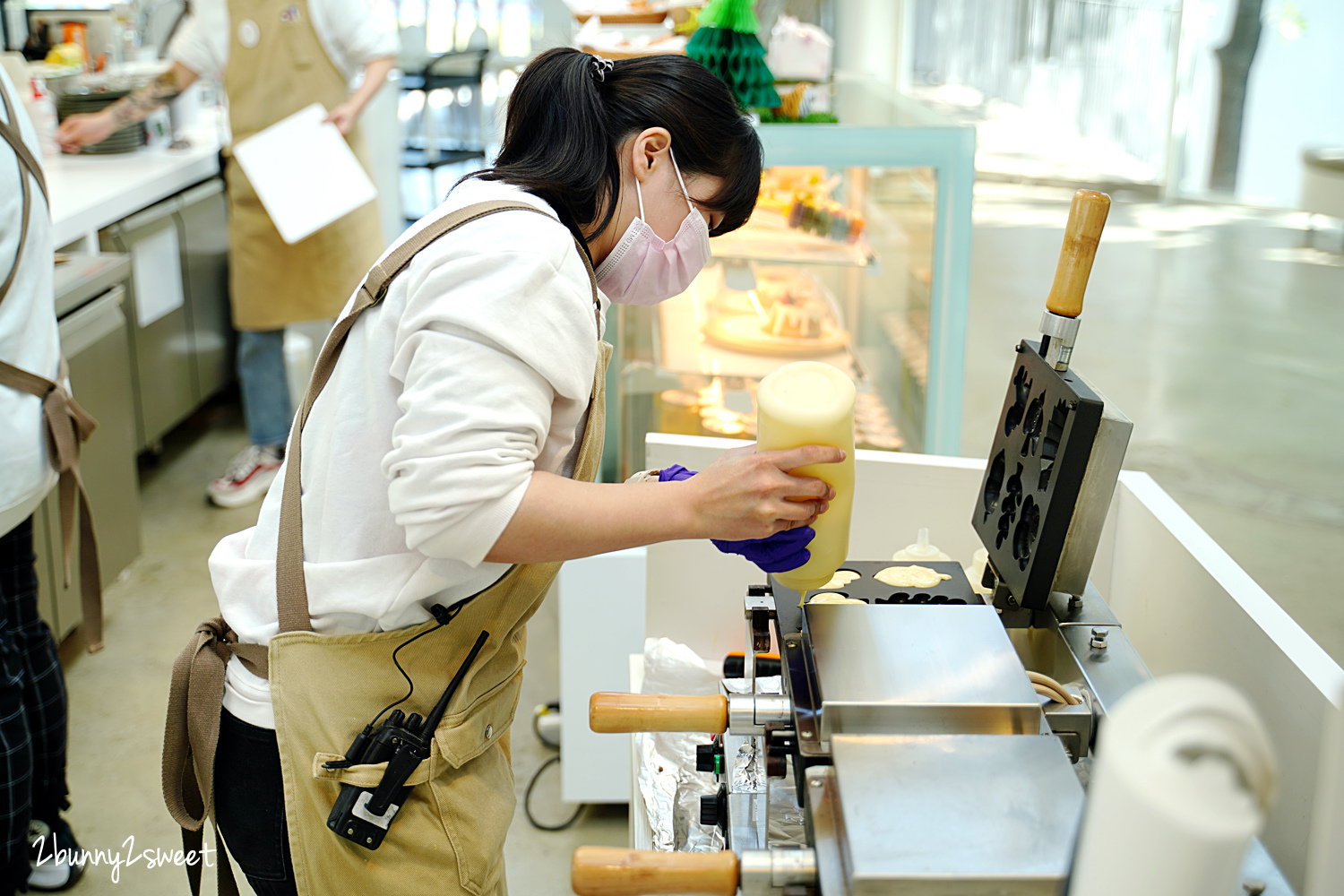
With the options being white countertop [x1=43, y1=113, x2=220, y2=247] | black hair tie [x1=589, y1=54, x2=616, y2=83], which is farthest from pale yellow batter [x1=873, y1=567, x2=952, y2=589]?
white countertop [x1=43, y1=113, x2=220, y2=247]

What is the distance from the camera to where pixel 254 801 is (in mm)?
1182

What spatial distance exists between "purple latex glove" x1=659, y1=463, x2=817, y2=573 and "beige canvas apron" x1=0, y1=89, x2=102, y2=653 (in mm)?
1315

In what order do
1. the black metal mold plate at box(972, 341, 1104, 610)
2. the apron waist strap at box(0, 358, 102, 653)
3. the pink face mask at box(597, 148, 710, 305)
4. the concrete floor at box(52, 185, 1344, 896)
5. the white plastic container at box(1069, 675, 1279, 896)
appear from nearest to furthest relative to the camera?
1. the white plastic container at box(1069, 675, 1279, 896)
2. the black metal mold plate at box(972, 341, 1104, 610)
3. the pink face mask at box(597, 148, 710, 305)
4. the apron waist strap at box(0, 358, 102, 653)
5. the concrete floor at box(52, 185, 1344, 896)

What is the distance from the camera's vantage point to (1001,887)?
73cm

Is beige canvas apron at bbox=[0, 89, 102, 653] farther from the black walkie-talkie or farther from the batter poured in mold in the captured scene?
the batter poured in mold

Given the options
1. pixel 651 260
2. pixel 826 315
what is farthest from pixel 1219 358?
pixel 651 260

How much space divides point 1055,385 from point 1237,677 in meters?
0.43

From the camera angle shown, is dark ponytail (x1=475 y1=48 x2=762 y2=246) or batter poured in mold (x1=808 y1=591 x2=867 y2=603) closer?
dark ponytail (x1=475 y1=48 x2=762 y2=246)

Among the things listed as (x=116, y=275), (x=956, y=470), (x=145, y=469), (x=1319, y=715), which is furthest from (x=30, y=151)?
(x=145, y=469)

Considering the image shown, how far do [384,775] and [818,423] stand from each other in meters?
0.56

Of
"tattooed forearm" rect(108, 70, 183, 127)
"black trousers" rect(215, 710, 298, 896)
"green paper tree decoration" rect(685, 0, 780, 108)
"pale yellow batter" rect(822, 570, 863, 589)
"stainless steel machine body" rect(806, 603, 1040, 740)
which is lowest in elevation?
"black trousers" rect(215, 710, 298, 896)

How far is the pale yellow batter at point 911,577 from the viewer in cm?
122

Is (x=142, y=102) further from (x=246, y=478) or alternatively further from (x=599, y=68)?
(x=599, y=68)

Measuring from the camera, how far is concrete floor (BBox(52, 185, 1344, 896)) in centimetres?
246
